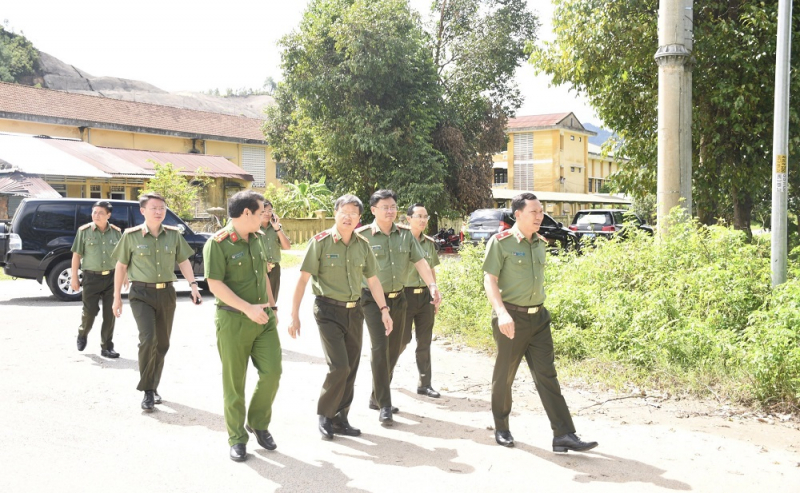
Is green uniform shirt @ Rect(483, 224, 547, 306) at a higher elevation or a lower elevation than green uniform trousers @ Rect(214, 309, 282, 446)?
higher

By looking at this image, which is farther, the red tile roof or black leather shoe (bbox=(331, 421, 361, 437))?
the red tile roof

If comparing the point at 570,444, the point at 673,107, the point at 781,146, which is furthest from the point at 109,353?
the point at 673,107

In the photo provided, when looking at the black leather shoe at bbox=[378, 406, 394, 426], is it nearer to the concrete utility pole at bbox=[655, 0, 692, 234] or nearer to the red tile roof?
the concrete utility pole at bbox=[655, 0, 692, 234]

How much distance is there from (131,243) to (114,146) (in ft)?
91.0

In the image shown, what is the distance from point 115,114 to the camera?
32719 millimetres

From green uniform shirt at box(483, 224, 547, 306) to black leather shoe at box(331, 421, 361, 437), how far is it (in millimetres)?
1570

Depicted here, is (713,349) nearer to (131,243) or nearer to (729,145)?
(131,243)

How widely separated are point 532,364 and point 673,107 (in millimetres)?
6239

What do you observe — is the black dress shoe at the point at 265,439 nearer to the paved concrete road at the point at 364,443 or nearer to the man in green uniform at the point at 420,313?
the paved concrete road at the point at 364,443

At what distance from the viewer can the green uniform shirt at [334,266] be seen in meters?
5.51

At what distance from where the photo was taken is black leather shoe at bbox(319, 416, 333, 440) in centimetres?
538

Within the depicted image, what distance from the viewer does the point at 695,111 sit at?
519 inches

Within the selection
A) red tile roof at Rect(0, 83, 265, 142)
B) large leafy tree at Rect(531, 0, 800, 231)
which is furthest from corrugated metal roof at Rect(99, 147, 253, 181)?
large leafy tree at Rect(531, 0, 800, 231)

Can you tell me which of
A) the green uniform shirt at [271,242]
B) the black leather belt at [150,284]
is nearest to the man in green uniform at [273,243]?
the green uniform shirt at [271,242]
